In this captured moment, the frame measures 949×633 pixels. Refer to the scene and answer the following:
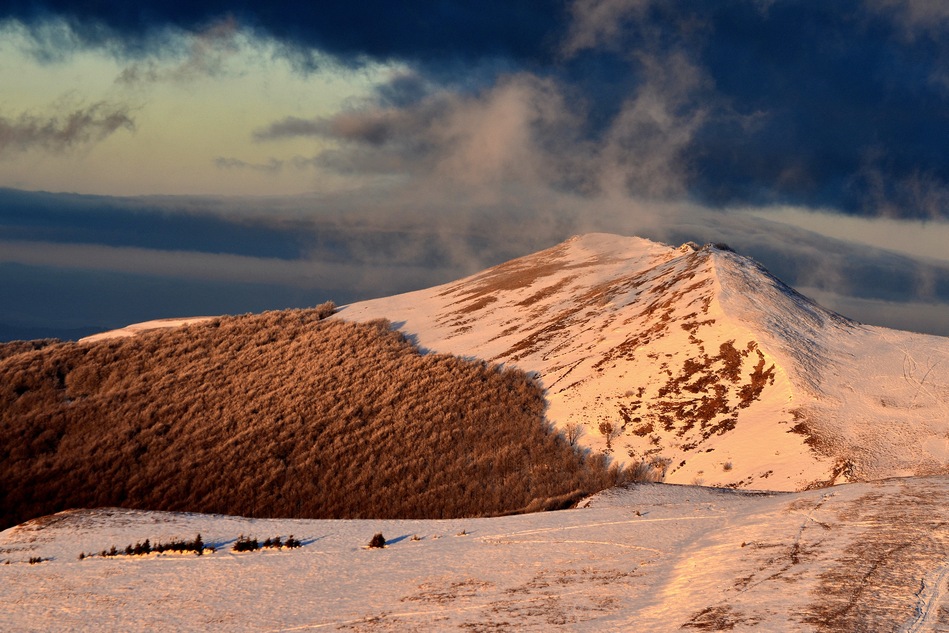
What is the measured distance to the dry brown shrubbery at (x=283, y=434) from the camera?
91.9 ft

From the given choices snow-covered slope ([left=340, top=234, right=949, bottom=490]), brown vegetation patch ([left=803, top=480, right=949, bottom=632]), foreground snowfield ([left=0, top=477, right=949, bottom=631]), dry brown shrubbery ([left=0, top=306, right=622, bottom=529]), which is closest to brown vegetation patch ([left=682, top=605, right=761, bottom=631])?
foreground snowfield ([left=0, top=477, right=949, bottom=631])

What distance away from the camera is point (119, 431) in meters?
37.2

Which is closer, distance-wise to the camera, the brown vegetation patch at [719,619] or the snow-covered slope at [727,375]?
the brown vegetation patch at [719,619]

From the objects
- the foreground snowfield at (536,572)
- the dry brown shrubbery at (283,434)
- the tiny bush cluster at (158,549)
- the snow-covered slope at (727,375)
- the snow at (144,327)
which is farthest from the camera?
the snow at (144,327)

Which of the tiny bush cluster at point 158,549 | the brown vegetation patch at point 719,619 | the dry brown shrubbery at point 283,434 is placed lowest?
the brown vegetation patch at point 719,619

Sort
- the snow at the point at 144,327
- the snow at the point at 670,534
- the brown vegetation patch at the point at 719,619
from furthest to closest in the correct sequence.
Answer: the snow at the point at 144,327
the snow at the point at 670,534
the brown vegetation patch at the point at 719,619

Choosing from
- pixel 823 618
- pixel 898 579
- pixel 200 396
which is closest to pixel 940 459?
pixel 898 579

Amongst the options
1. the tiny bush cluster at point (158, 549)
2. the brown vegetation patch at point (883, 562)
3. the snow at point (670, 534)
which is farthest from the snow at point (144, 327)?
the brown vegetation patch at point (883, 562)

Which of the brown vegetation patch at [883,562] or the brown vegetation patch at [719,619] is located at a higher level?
the brown vegetation patch at [883,562]

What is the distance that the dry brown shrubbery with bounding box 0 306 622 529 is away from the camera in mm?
→ 28000

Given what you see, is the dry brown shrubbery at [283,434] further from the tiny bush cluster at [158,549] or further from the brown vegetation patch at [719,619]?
the brown vegetation patch at [719,619]

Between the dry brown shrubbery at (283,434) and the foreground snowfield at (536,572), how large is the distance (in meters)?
5.92

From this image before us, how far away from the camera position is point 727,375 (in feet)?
101

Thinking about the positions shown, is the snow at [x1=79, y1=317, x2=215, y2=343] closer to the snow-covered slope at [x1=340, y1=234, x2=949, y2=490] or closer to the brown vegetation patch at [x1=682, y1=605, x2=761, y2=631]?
the snow-covered slope at [x1=340, y1=234, x2=949, y2=490]
